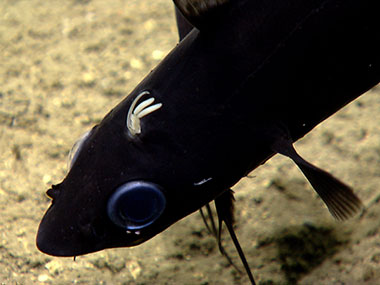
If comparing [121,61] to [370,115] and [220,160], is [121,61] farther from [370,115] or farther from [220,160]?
[220,160]

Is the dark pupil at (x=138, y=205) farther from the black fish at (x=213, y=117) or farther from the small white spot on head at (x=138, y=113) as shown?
the small white spot on head at (x=138, y=113)

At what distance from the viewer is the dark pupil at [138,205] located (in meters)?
1.97

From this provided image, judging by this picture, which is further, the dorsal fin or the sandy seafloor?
the sandy seafloor

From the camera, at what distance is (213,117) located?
203 cm

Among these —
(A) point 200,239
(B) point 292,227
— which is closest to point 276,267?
(B) point 292,227

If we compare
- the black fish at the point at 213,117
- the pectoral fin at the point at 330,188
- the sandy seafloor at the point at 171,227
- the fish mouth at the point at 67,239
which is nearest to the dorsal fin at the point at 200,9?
the black fish at the point at 213,117

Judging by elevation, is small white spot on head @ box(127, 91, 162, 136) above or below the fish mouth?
above

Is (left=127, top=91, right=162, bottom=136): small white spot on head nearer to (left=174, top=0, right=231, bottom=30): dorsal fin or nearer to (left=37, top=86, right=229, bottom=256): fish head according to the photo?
(left=37, top=86, right=229, bottom=256): fish head

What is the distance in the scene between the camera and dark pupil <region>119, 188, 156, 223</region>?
197 centimetres

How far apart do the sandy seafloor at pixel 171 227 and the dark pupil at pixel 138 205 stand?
903mm

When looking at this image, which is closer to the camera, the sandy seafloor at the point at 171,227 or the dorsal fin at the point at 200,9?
the dorsal fin at the point at 200,9

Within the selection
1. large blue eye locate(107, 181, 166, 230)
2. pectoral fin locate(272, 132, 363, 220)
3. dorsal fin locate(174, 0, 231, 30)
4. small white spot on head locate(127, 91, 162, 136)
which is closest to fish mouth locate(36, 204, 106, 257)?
large blue eye locate(107, 181, 166, 230)

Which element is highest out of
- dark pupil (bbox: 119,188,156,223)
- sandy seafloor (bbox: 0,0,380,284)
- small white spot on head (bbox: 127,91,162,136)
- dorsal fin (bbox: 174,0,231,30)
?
dorsal fin (bbox: 174,0,231,30)

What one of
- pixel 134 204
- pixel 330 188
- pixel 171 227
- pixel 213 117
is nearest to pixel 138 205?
pixel 134 204
